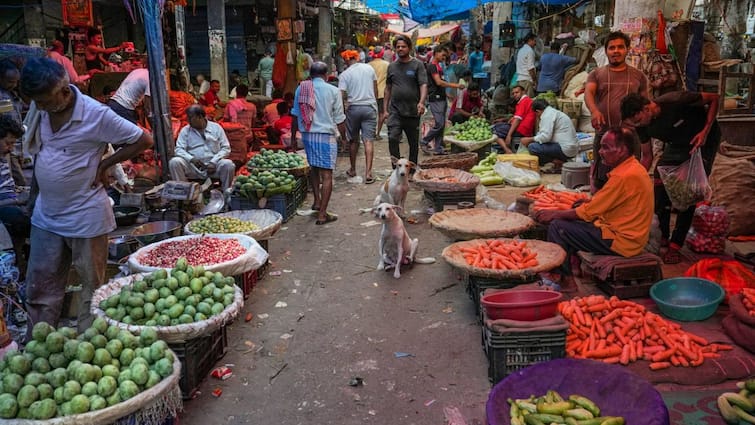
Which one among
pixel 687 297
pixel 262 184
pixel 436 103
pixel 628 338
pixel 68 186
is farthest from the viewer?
pixel 436 103

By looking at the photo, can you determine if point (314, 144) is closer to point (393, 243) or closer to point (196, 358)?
point (393, 243)

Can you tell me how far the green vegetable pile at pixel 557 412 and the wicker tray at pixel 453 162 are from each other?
19.8 ft

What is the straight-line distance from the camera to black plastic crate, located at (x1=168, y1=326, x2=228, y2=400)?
3775 millimetres

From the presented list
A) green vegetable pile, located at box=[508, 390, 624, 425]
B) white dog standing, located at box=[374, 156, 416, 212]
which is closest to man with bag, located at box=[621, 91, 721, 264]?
white dog standing, located at box=[374, 156, 416, 212]

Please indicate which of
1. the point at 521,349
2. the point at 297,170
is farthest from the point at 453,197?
the point at 521,349

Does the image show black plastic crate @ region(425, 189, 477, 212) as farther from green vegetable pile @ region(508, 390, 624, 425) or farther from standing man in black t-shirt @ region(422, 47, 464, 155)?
green vegetable pile @ region(508, 390, 624, 425)

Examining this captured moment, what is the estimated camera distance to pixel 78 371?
303 centimetres

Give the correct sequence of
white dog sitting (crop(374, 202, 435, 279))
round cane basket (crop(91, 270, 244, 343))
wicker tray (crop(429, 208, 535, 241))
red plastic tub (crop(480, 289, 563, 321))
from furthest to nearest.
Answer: white dog sitting (crop(374, 202, 435, 279)), wicker tray (crop(429, 208, 535, 241)), red plastic tub (crop(480, 289, 563, 321)), round cane basket (crop(91, 270, 244, 343))

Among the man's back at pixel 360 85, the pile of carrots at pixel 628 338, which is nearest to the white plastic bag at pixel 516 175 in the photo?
the man's back at pixel 360 85

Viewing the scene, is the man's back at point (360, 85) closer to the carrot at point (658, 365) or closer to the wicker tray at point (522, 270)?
the wicker tray at point (522, 270)

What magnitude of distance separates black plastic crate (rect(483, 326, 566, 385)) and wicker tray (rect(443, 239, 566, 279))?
83 cm

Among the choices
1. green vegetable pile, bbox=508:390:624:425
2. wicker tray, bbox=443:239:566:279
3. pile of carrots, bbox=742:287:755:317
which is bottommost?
green vegetable pile, bbox=508:390:624:425

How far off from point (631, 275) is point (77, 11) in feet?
35.0

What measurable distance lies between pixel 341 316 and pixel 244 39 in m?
18.9
